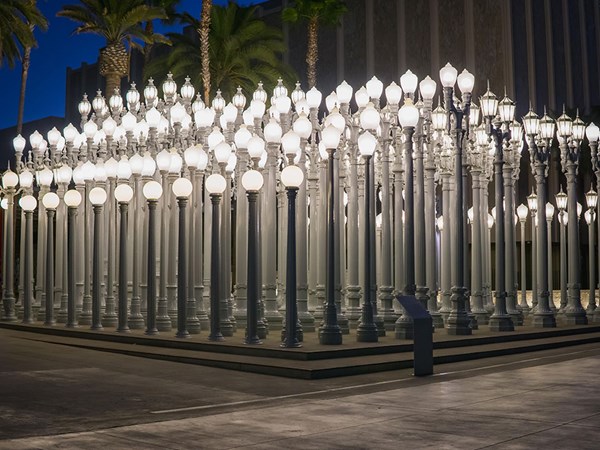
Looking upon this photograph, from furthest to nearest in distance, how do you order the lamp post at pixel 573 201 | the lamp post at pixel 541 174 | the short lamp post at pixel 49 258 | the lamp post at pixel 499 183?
the lamp post at pixel 573 201 → the lamp post at pixel 541 174 → the short lamp post at pixel 49 258 → the lamp post at pixel 499 183

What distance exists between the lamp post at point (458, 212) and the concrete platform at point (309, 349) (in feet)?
1.41

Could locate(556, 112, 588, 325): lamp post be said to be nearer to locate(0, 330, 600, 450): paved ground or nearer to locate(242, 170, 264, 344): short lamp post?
locate(0, 330, 600, 450): paved ground

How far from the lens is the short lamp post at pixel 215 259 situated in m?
16.8

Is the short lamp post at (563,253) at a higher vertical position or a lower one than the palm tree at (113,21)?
lower

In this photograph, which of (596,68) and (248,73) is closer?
(248,73)

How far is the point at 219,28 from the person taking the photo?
3825 cm

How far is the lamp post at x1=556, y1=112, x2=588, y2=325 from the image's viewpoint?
24.0 metres

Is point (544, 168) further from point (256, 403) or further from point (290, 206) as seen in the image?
point (256, 403)

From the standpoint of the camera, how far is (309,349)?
15.2 m

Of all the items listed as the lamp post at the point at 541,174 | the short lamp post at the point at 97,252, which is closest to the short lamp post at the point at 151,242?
the short lamp post at the point at 97,252

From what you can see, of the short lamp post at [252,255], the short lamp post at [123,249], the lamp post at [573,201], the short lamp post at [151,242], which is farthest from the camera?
the lamp post at [573,201]

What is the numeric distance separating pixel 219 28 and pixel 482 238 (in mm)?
18351

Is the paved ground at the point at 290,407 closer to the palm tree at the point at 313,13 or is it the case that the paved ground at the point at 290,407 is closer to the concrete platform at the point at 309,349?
the concrete platform at the point at 309,349

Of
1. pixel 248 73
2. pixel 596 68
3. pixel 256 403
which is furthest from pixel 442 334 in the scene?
pixel 596 68
